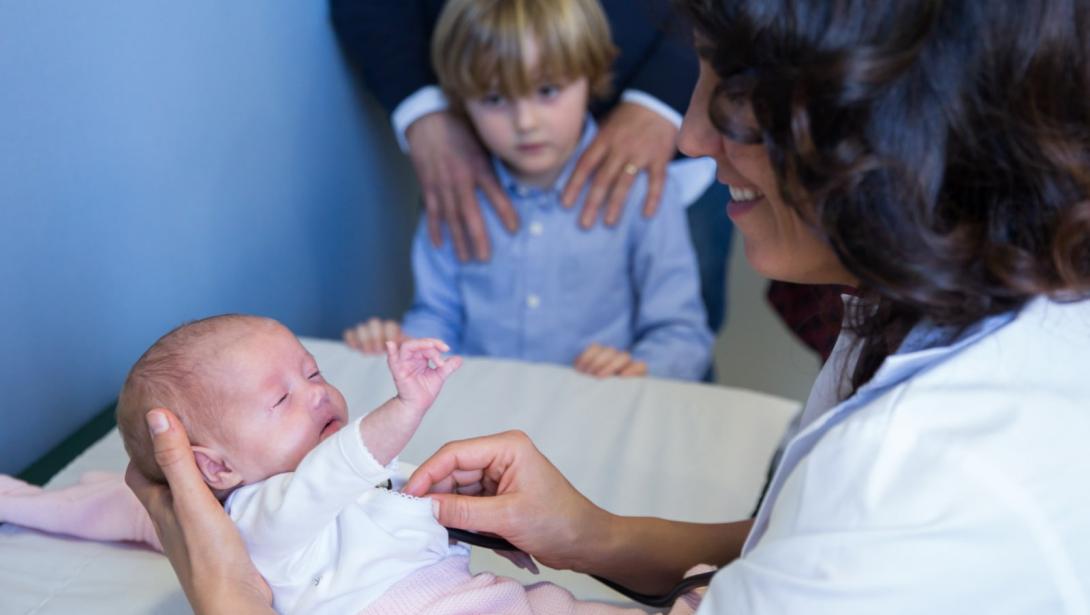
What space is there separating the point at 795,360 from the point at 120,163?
6.11 ft

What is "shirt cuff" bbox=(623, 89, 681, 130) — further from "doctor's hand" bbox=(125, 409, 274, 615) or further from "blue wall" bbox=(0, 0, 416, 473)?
"doctor's hand" bbox=(125, 409, 274, 615)

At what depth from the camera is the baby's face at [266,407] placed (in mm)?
875

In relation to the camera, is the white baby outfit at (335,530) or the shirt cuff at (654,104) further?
the shirt cuff at (654,104)

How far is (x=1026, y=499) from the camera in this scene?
56cm

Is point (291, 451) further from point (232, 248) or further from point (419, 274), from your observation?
point (419, 274)

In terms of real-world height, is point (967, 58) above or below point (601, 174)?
above

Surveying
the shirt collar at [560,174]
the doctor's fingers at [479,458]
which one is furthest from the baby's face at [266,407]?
the shirt collar at [560,174]

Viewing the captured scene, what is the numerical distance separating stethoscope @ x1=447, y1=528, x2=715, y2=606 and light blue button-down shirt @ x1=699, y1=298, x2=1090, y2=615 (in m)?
0.23

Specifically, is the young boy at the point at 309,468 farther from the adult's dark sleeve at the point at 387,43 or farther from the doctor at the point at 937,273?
the adult's dark sleeve at the point at 387,43

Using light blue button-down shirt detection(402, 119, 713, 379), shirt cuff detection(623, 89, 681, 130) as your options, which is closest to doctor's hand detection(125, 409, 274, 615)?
light blue button-down shirt detection(402, 119, 713, 379)

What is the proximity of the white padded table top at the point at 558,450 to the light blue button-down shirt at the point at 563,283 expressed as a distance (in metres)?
0.31

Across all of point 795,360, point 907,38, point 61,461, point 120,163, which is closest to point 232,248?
point 120,163

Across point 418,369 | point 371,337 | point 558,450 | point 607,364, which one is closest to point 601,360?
point 607,364

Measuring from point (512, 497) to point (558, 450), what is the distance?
0.34 metres
